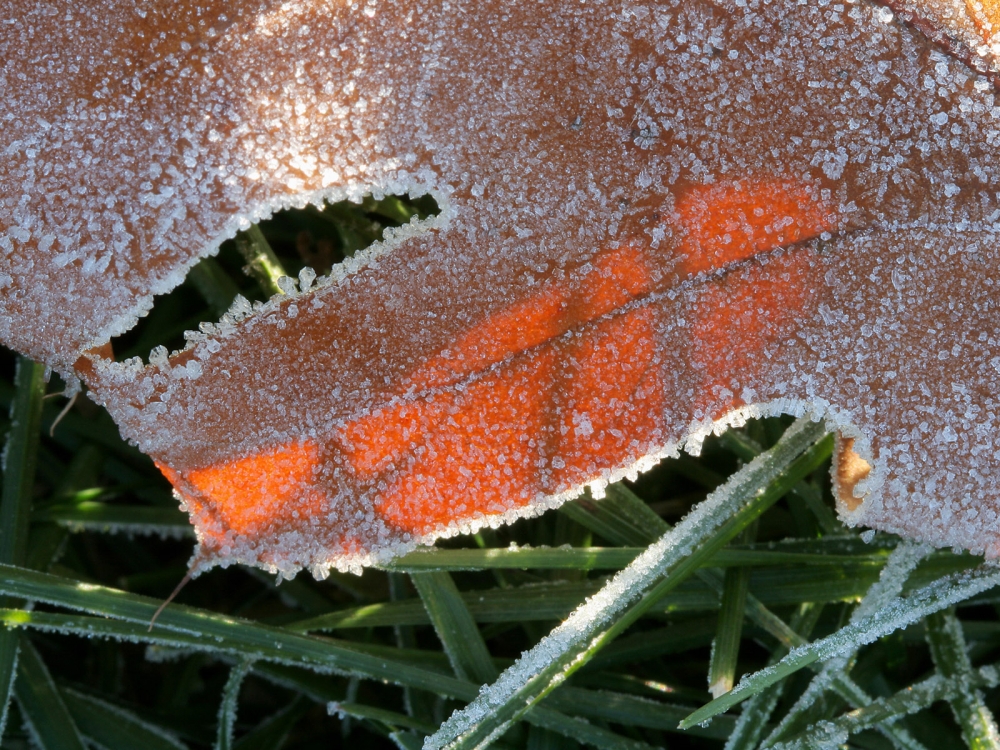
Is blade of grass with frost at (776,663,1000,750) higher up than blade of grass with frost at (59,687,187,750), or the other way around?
blade of grass with frost at (776,663,1000,750)

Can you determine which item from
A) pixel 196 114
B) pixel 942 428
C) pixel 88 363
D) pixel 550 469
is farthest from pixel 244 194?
pixel 942 428

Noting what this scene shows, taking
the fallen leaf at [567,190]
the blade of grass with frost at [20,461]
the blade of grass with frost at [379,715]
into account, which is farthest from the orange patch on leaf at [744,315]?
Result: the blade of grass with frost at [20,461]

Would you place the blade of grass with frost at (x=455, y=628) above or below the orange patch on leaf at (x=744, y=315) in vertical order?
below

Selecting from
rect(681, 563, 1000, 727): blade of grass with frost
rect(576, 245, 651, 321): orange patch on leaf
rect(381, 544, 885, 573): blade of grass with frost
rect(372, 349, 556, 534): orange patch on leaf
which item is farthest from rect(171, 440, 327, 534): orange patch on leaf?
rect(681, 563, 1000, 727): blade of grass with frost

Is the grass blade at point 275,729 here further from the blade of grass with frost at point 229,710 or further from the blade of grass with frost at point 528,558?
the blade of grass with frost at point 528,558

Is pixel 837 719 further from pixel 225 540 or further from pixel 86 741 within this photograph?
pixel 86 741

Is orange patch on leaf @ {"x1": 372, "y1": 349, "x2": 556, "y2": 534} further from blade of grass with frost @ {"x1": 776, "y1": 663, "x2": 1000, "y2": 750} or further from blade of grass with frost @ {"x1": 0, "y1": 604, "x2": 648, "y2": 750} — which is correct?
blade of grass with frost @ {"x1": 776, "y1": 663, "x2": 1000, "y2": 750}

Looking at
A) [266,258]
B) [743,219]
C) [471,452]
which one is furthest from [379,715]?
[743,219]
